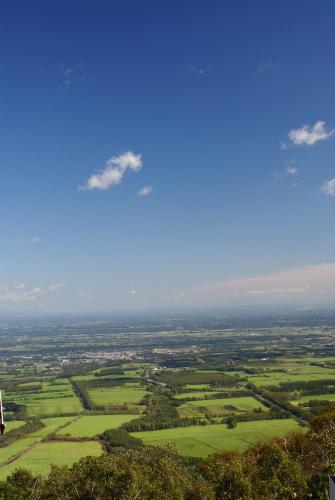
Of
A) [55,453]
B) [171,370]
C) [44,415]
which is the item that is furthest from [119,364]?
[55,453]

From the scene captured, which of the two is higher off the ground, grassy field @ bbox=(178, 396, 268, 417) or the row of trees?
the row of trees

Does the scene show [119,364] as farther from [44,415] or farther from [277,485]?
[277,485]

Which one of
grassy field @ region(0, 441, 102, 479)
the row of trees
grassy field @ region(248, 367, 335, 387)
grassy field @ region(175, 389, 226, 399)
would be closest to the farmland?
grassy field @ region(0, 441, 102, 479)

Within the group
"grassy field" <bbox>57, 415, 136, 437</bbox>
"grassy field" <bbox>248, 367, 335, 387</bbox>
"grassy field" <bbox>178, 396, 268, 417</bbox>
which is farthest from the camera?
"grassy field" <bbox>248, 367, 335, 387</bbox>

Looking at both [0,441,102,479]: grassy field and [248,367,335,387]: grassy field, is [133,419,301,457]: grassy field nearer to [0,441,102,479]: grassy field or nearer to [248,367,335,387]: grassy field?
[0,441,102,479]: grassy field

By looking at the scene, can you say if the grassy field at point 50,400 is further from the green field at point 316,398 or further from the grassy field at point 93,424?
the green field at point 316,398

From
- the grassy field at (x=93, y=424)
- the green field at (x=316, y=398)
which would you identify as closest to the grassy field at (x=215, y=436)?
the grassy field at (x=93, y=424)

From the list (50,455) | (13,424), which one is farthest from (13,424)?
(50,455)
